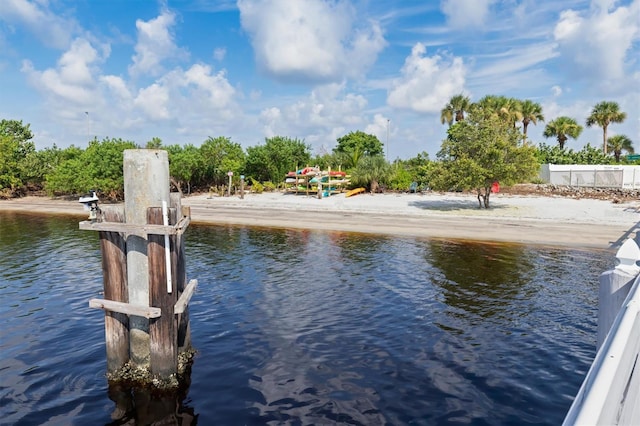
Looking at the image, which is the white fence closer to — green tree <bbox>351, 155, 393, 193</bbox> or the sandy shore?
the sandy shore

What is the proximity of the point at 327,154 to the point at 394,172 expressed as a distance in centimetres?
1286

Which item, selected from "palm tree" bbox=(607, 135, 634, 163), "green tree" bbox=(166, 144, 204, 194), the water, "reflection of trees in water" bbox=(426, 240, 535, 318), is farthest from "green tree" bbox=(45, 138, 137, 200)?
"palm tree" bbox=(607, 135, 634, 163)

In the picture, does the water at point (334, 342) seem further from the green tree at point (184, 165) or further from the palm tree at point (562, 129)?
the palm tree at point (562, 129)

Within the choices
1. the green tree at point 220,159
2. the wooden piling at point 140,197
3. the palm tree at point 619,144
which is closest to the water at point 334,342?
the wooden piling at point 140,197

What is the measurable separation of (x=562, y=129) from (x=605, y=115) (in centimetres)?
725

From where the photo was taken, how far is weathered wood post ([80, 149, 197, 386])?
7.03 meters

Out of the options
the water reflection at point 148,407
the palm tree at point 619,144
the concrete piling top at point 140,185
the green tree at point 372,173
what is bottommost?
the water reflection at point 148,407

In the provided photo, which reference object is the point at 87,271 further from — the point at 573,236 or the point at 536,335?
the point at 573,236

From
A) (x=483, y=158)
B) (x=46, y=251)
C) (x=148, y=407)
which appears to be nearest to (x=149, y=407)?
(x=148, y=407)

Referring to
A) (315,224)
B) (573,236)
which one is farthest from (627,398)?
(315,224)

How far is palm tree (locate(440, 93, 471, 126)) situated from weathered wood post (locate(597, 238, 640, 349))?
59.8 meters

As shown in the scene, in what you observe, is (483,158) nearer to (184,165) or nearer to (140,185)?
(140,185)

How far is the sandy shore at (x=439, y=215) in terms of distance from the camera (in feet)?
79.6

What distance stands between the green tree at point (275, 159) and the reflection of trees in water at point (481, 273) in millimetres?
34649
